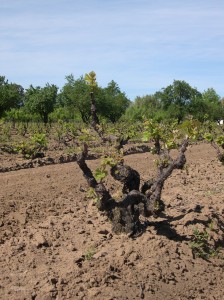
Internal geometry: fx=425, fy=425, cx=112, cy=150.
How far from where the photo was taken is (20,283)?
5.45m

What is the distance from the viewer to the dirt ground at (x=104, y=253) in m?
5.29

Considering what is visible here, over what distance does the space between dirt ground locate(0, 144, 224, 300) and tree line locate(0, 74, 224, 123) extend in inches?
823

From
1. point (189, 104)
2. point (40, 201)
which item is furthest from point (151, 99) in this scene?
point (40, 201)

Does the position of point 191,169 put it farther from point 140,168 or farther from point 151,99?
point 151,99

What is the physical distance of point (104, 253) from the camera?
Result: 5.97 metres

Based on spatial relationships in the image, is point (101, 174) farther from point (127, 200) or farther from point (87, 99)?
point (87, 99)

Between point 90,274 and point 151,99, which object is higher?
point 151,99

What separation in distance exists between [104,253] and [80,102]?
1263 inches

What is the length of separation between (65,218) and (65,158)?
8003mm

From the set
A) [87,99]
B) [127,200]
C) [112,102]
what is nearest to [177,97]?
[112,102]

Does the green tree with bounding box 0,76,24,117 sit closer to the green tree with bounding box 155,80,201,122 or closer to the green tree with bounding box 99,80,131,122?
the green tree with bounding box 99,80,131,122

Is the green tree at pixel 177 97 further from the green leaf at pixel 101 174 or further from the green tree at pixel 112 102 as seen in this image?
the green leaf at pixel 101 174

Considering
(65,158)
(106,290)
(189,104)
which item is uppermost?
(189,104)

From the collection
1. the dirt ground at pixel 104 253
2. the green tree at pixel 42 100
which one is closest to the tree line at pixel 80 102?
the green tree at pixel 42 100
